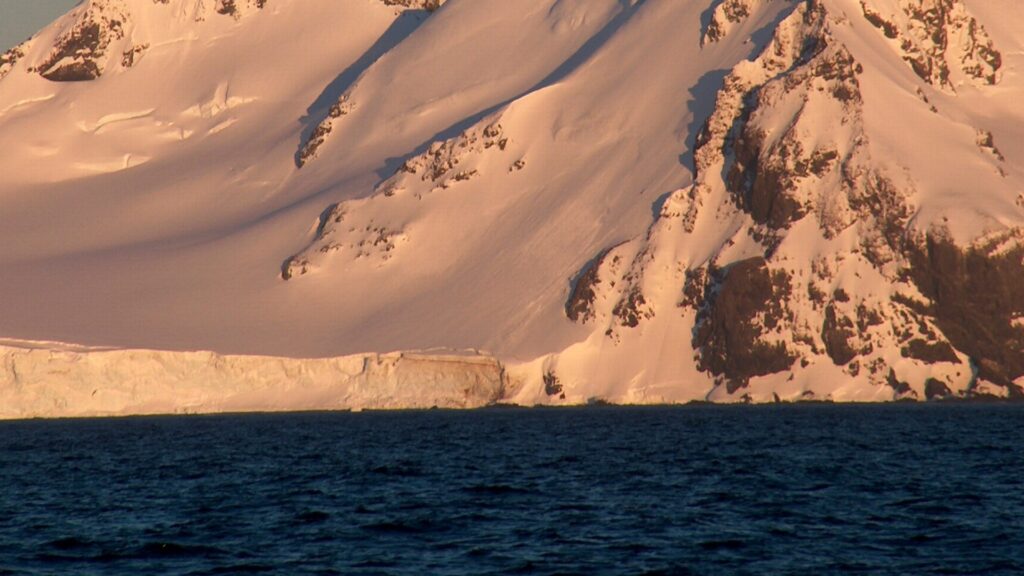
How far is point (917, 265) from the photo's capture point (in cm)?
16512

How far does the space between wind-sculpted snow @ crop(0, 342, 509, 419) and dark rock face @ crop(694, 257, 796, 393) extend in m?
19.4

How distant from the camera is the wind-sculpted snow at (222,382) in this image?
146875 mm

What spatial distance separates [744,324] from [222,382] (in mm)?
44323

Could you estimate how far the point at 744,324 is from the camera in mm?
164875

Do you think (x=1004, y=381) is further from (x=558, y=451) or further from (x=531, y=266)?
(x=558, y=451)

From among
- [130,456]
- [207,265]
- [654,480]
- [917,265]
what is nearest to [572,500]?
[654,480]

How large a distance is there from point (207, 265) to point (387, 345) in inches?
1320

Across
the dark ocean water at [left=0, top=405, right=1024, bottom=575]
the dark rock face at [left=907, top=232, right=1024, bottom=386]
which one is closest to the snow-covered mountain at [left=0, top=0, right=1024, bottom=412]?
the dark rock face at [left=907, top=232, right=1024, bottom=386]

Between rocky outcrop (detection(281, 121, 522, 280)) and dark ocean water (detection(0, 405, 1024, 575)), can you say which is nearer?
dark ocean water (detection(0, 405, 1024, 575))

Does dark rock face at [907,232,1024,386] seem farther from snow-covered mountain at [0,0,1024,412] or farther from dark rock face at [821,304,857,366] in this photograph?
dark rock face at [821,304,857,366]

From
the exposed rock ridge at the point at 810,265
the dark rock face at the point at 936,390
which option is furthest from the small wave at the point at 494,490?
the dark rock face at the point at 936,390

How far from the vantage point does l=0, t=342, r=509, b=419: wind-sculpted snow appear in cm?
14688

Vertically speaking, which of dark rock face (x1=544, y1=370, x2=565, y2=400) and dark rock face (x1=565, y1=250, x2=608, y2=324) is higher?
dark rock face (x1=565, y1=250, x2=608, y2=324)

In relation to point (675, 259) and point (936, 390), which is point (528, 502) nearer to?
point (936, 390)
